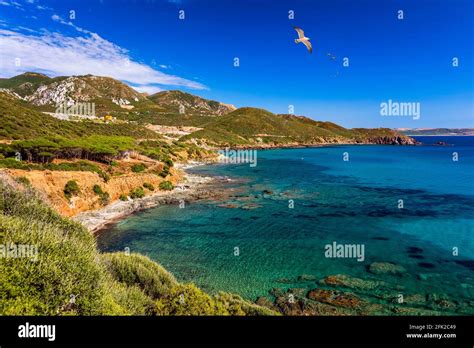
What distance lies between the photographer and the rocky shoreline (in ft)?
102

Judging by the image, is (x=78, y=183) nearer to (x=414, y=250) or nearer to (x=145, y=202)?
(x=145, y=202)

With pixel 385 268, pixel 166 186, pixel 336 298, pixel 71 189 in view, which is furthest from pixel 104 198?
pixel 385 268

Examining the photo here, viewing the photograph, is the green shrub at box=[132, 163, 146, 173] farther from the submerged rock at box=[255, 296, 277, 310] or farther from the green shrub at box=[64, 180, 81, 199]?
the submerged rock at box=[255, 296, 277, 310]

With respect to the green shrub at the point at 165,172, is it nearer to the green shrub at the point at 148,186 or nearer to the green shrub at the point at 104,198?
the green shrub at the point at 148,186

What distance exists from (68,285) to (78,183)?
29.5 metres

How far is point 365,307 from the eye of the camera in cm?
1720

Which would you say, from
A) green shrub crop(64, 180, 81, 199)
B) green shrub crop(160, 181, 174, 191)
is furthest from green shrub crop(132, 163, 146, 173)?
green shrub crop(64, 180, 81, 199)

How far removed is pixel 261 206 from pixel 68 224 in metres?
29.0

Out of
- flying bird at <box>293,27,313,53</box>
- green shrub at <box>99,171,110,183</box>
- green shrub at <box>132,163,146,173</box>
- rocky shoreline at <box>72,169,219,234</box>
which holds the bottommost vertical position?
rocky shoreline at <box>72,169,219,234</box>

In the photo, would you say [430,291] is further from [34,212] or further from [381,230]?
[34,212]

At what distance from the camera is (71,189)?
110 ft

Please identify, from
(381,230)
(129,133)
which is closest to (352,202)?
(381,230)

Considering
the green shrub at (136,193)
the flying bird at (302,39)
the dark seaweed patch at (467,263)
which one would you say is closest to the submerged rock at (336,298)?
the dark seaweed patch at (467,263)

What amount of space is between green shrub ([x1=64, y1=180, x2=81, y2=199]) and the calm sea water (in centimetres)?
662
